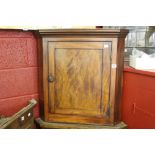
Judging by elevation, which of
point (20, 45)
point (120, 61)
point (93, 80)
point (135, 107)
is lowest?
point (135, 107)

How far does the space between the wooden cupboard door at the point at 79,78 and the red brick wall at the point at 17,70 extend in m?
0.22

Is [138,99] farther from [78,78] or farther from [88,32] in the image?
[88,32]

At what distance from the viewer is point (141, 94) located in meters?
1.61

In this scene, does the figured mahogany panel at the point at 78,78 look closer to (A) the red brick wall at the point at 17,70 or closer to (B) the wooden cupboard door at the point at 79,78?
(B) the wooden cupboard door at the point at 79,78

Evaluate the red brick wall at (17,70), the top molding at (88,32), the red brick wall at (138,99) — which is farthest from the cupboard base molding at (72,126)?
the top molding at (88,32)

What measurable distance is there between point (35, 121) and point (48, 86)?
1.19 feet

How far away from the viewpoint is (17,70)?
169cm

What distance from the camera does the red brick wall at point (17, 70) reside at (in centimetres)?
161

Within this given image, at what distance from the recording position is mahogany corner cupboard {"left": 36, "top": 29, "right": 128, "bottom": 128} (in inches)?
59.4

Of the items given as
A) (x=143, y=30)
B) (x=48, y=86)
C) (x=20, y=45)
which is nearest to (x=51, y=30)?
(x=20, y=45)

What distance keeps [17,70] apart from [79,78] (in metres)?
0.54

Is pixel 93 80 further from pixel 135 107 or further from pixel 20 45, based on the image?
pixel 20 45

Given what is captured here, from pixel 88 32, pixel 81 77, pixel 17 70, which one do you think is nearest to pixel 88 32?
pixel 88 32
